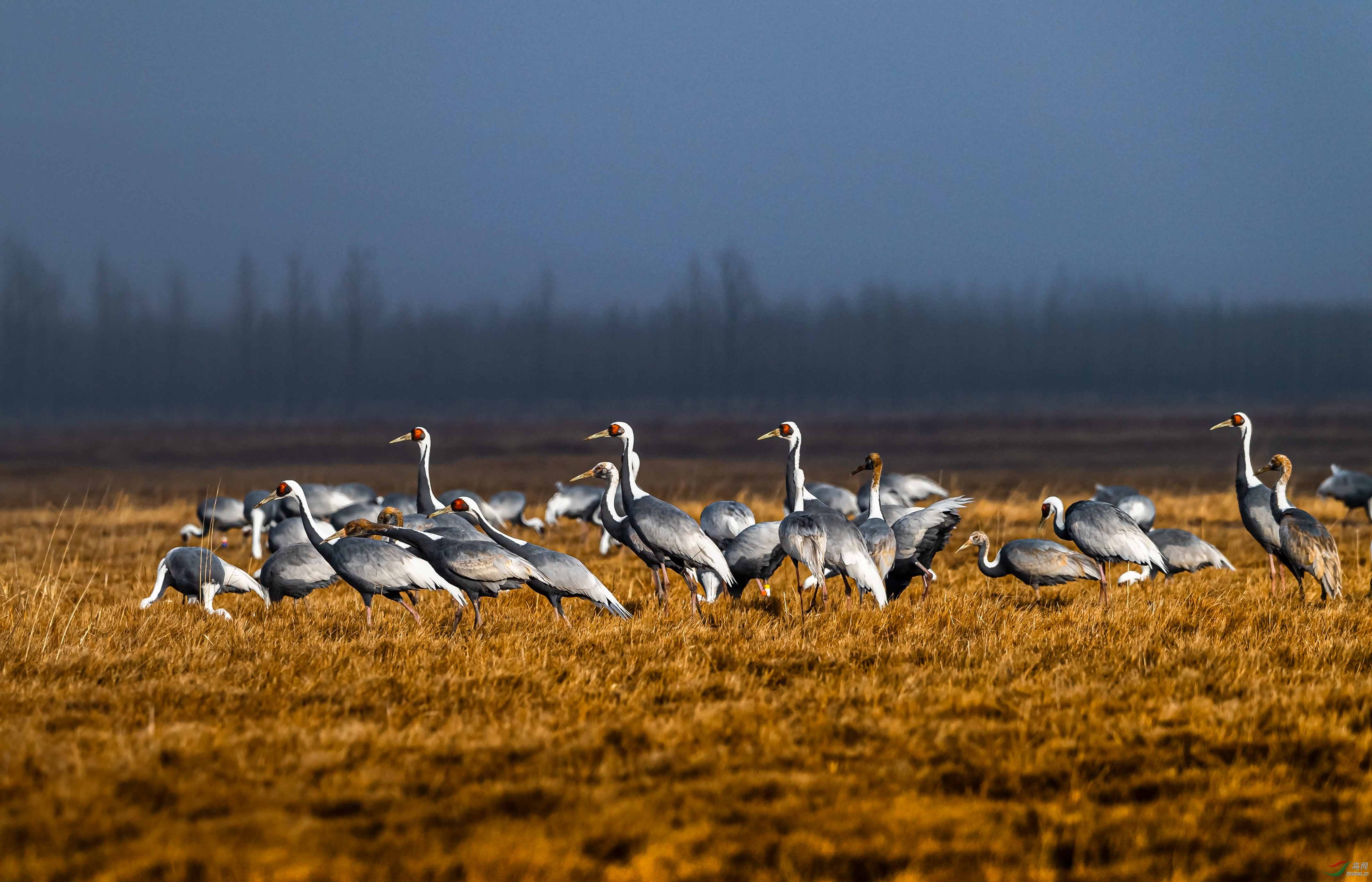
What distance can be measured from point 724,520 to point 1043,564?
3.77m

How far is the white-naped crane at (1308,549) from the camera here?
9.08 metres

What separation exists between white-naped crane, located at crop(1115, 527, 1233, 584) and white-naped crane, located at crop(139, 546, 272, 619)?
9.03m

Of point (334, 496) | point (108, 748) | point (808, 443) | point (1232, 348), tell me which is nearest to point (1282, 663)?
point (108, 748)

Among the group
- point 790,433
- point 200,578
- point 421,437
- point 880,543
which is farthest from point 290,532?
point 880,543

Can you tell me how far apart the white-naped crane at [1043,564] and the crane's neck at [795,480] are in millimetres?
1866

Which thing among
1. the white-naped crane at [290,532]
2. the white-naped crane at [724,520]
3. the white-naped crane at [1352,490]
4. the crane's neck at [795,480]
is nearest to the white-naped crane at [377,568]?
the white-naped crane at [290,532]

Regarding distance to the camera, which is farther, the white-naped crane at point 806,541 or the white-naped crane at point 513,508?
the white-naped crane at point 513,508

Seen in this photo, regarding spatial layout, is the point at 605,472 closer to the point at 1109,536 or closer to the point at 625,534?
the point at 625,534

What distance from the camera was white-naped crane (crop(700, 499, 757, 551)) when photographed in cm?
1180

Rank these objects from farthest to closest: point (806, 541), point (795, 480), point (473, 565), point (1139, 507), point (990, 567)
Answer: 1. point (1139, 507)
2. point (795, 480)
3. point (990, 567)
4. point (806, 541)
5. point (473, 565)

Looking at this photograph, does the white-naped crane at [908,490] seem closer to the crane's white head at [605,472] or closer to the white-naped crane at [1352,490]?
the white-naped crane at [1352,490]

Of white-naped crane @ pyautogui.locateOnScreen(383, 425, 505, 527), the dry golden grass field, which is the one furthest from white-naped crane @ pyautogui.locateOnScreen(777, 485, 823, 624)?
white-naped crane @ pyautogui.locateOnScreen(383, 425, 505, 527)

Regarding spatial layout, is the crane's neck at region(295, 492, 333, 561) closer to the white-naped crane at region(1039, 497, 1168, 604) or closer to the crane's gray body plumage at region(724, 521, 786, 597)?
the crane's gray body plumage at region(724, 521, 786, 597)

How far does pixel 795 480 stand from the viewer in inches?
414
